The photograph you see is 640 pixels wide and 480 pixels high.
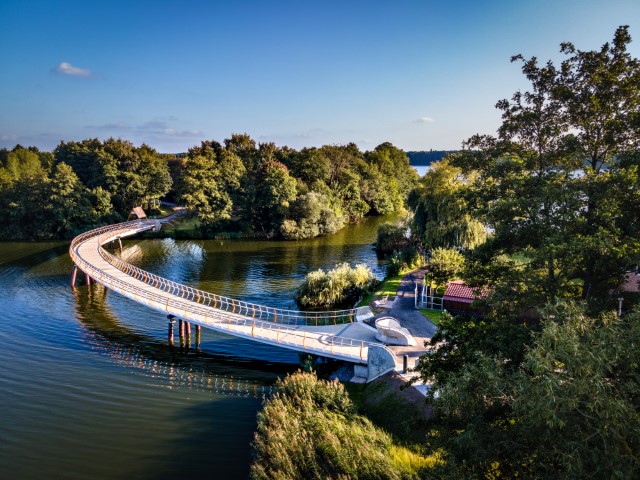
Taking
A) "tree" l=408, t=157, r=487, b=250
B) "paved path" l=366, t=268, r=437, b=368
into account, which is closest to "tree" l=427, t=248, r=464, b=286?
"paved path" l=366, t=268, r=437, b=368

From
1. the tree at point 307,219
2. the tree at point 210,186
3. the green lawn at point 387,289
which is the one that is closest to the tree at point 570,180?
the green lawn at point 387,289

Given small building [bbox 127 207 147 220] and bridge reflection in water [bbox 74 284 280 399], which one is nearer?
bridge reflection in water [bbox 74 284 280 399]

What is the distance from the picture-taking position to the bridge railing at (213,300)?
2858 cm

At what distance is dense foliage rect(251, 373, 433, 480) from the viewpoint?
12.4 m

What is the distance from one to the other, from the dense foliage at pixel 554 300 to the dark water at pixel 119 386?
29.8ft

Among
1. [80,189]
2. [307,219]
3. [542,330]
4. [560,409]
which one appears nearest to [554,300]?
[542,330]

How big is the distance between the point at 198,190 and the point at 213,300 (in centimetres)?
3418

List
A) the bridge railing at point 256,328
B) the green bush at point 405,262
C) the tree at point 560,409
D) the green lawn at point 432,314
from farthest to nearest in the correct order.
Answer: the green bush at point 405,262
the green lawn at point 432,314
the bridge railing at point 256,328
the tree at point 560,409

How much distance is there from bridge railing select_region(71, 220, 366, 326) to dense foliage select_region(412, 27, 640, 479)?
42.0 feet

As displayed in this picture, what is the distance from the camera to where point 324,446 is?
13180 mm

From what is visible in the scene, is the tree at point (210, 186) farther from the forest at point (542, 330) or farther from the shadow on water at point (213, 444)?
the forest at point (542, 330)

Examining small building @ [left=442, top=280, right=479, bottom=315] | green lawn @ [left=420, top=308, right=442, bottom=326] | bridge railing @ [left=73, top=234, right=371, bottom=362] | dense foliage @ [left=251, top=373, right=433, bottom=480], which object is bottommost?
dense foliage @ [left=251, top=373, right=433, bottom=480]

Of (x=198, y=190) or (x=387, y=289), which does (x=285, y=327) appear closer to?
(x=387, y=289)

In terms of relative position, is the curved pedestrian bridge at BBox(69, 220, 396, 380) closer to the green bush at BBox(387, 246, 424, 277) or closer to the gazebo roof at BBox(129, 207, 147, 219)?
the green bush at BBox(387, 246, 424, 277)
